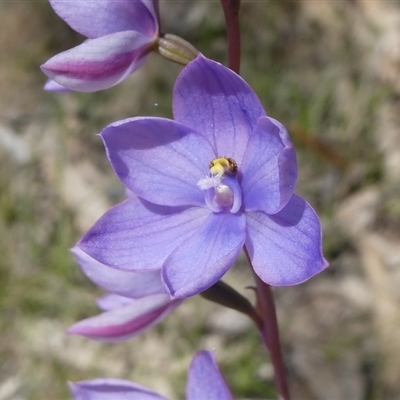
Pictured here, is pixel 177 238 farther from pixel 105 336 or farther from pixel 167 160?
pixel 105 336

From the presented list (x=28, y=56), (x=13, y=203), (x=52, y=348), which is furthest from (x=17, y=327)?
(x=28, y=56)

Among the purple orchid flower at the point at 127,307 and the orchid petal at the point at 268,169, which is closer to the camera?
the orchid petal at the point at 268,169

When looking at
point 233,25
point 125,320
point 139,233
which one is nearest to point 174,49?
point 233,25

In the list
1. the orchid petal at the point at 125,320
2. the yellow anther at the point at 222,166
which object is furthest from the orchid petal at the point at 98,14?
the orchid petal at the point at 125,320

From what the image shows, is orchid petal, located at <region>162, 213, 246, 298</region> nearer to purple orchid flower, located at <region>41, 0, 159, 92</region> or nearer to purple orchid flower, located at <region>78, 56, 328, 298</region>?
purple orchid flower, located at <region>78, 56, 328, 298</region>

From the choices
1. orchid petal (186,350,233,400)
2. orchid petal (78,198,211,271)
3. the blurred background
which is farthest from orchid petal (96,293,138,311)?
the blurred background

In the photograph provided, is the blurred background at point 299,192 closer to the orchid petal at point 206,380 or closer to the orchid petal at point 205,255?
the orchid petal at point 206,380

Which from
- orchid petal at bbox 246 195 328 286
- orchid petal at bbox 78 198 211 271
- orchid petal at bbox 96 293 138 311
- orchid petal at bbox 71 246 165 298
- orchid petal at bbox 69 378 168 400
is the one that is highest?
orchid petal at bbox 246 195 328 286
